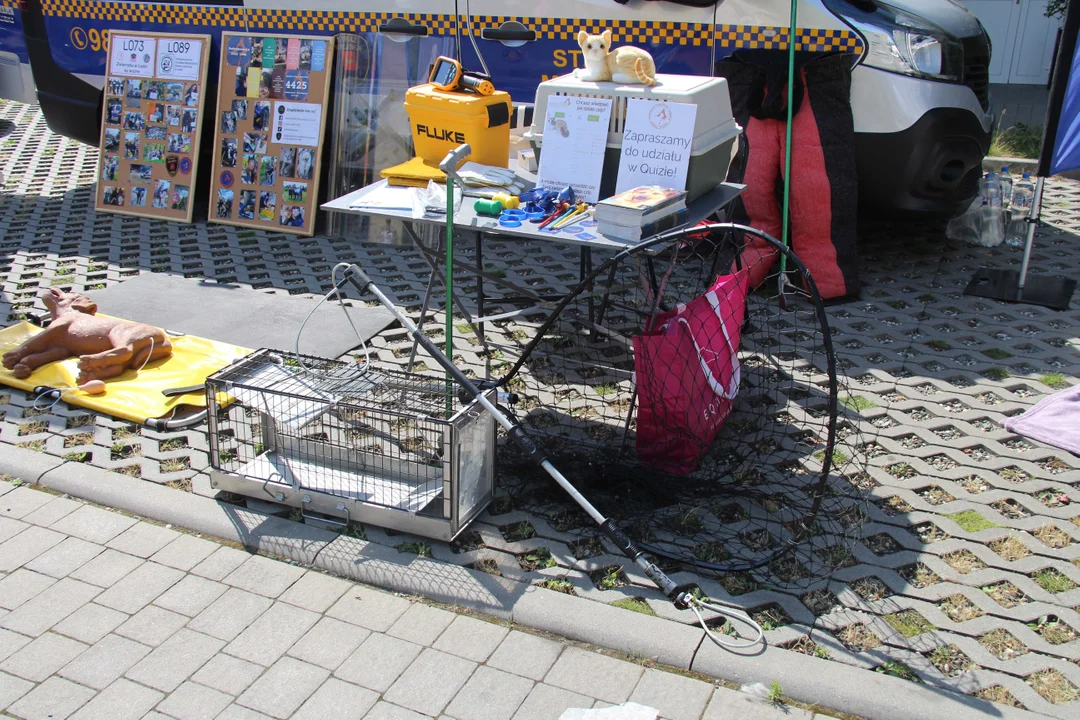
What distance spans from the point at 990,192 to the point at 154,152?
6.30 meters

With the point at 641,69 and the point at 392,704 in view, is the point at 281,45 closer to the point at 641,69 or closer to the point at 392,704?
the point at 641,69

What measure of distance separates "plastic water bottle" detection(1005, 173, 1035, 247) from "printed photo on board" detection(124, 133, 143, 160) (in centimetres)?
660

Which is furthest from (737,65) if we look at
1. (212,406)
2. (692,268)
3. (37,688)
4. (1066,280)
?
(37,688)

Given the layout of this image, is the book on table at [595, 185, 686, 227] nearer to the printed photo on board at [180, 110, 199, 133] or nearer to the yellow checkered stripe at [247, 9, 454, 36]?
the yellow checkered stripe at [247, 9, 454, 36]

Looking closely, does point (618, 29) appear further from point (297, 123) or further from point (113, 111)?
point (113, 111)

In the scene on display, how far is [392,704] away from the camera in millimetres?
2820

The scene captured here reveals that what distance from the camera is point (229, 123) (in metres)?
7.10

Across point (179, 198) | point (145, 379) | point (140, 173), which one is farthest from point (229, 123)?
point (145, 379)

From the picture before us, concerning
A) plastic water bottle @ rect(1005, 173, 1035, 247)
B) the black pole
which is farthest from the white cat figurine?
plastic water bottle @ rect(1005, 173, 1035, 247)

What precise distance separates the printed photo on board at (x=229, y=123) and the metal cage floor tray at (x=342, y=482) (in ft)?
13.1

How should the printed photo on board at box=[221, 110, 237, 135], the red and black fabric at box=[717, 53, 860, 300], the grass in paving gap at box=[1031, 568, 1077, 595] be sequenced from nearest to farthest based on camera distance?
the grass in paving gap at box=[1031, 568, 1077, 595]
the red and black fabric at box=[717, 53, 860, 300]
the printed photo on board at box=[221, 110, 237, 135]

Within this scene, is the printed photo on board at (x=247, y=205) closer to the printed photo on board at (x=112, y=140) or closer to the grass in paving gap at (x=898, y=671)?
the printed photo on board at (x=112, y=140)

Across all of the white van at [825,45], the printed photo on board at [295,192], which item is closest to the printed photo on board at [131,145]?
the printed photo on board at [295,192]

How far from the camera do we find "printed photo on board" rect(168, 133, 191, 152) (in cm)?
727
